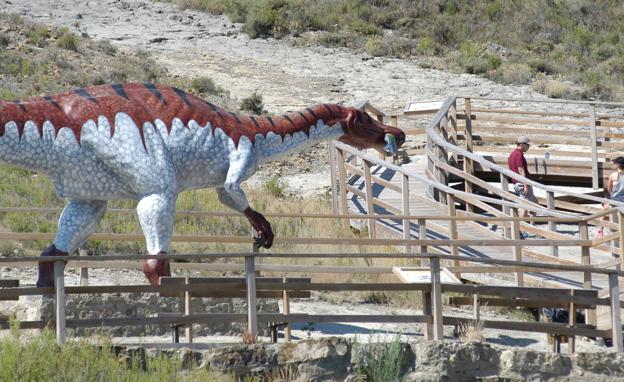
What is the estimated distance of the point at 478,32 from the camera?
36.7m

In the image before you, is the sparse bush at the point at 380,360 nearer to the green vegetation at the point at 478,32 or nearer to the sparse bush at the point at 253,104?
the sparse bush at the point at 253,104

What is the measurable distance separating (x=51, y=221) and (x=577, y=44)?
22056mm

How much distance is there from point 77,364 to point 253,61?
2282 centimetres

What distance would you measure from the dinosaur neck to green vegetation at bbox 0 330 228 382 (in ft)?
10.3

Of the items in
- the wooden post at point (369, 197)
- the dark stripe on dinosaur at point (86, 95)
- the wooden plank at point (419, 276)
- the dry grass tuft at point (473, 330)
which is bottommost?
the dry grass tuft at point (473, 330)

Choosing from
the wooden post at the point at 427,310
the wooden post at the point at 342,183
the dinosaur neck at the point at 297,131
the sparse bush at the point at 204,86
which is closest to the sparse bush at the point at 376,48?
the sparse bush at the point at 204,86

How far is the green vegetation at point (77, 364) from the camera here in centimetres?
892

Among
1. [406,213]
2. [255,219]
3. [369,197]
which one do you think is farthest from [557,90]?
[255,219]

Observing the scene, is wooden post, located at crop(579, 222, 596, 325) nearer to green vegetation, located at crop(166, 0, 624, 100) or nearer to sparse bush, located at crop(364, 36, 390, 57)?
green vegetation, located at crop(166, 0, 624, 100)

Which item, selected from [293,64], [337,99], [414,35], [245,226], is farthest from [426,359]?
[414,35]

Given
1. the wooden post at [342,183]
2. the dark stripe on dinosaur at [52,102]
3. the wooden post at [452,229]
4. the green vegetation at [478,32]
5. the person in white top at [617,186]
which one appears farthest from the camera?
the green vegetation at [478,32]

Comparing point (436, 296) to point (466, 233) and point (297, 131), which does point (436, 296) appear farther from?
point (466, 233)

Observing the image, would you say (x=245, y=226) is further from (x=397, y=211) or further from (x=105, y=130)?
(x=105, y=130)

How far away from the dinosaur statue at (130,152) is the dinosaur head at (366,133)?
1.19 metres
